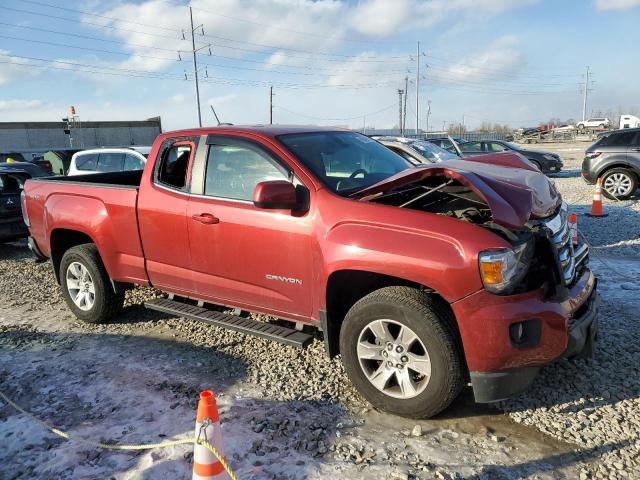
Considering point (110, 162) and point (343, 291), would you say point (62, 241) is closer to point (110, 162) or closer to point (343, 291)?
point (343, 291)

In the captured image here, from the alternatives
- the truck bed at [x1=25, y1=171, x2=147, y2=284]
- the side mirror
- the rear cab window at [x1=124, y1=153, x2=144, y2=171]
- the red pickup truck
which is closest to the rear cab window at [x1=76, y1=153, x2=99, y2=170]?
the rear cab window at [x1=124, y1=153, x2=144, y2=171]

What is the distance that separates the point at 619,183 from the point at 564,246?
33.3 ft

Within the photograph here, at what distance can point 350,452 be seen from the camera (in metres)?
2.98

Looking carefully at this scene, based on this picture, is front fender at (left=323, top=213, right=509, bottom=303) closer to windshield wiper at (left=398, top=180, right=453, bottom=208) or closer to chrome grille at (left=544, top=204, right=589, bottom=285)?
windshield wiper at (left=398, top=180, right=453, bottom=208)

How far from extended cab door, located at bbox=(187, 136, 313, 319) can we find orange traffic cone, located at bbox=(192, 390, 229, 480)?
138 cm

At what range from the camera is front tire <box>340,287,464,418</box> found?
307cm

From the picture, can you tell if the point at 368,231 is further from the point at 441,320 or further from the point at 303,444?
the point at 303,444

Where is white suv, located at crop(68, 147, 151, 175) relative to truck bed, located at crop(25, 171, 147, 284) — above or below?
above

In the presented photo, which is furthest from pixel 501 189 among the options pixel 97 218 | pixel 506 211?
pixel 97 218

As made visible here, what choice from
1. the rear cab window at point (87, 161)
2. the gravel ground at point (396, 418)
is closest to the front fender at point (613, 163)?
the gravel ground at point (396, 418)

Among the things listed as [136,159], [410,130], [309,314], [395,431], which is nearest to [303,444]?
[395,431]

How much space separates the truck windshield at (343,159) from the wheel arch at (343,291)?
60cm

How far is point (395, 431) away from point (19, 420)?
98.9 inches

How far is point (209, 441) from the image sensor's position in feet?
7.75
